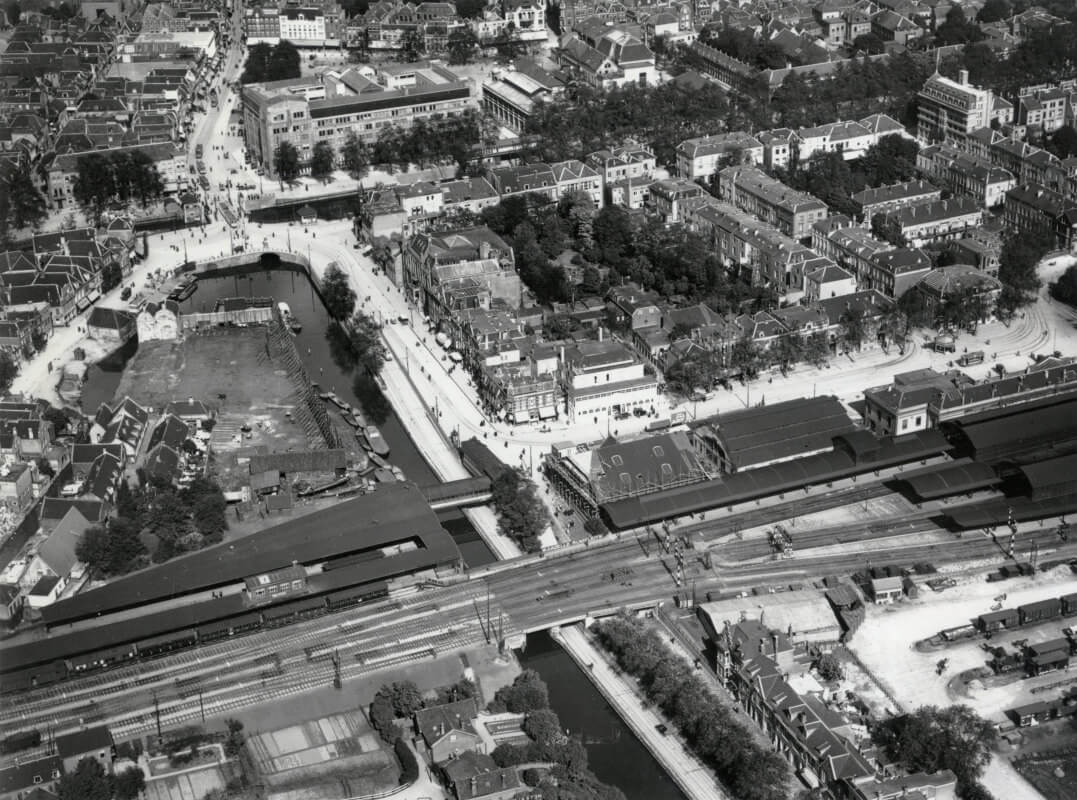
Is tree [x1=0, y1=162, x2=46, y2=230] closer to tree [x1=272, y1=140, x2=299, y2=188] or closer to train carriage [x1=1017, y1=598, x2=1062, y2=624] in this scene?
tree [x1=272, y1=140, x2=299, y2=188]

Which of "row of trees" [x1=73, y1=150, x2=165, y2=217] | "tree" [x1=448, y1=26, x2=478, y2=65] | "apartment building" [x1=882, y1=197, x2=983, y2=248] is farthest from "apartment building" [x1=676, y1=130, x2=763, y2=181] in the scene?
"row of trees" [x1=73, y1=150, x2=165, y2=217]

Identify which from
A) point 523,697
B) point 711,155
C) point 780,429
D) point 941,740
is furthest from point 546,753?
point 711,155

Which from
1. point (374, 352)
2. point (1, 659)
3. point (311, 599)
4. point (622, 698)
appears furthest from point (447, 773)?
point (374, 352)

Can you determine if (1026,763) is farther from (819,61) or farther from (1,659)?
(819,61)

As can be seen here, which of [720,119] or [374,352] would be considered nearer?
[374,352]

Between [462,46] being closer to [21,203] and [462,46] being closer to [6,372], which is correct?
[21,203]
